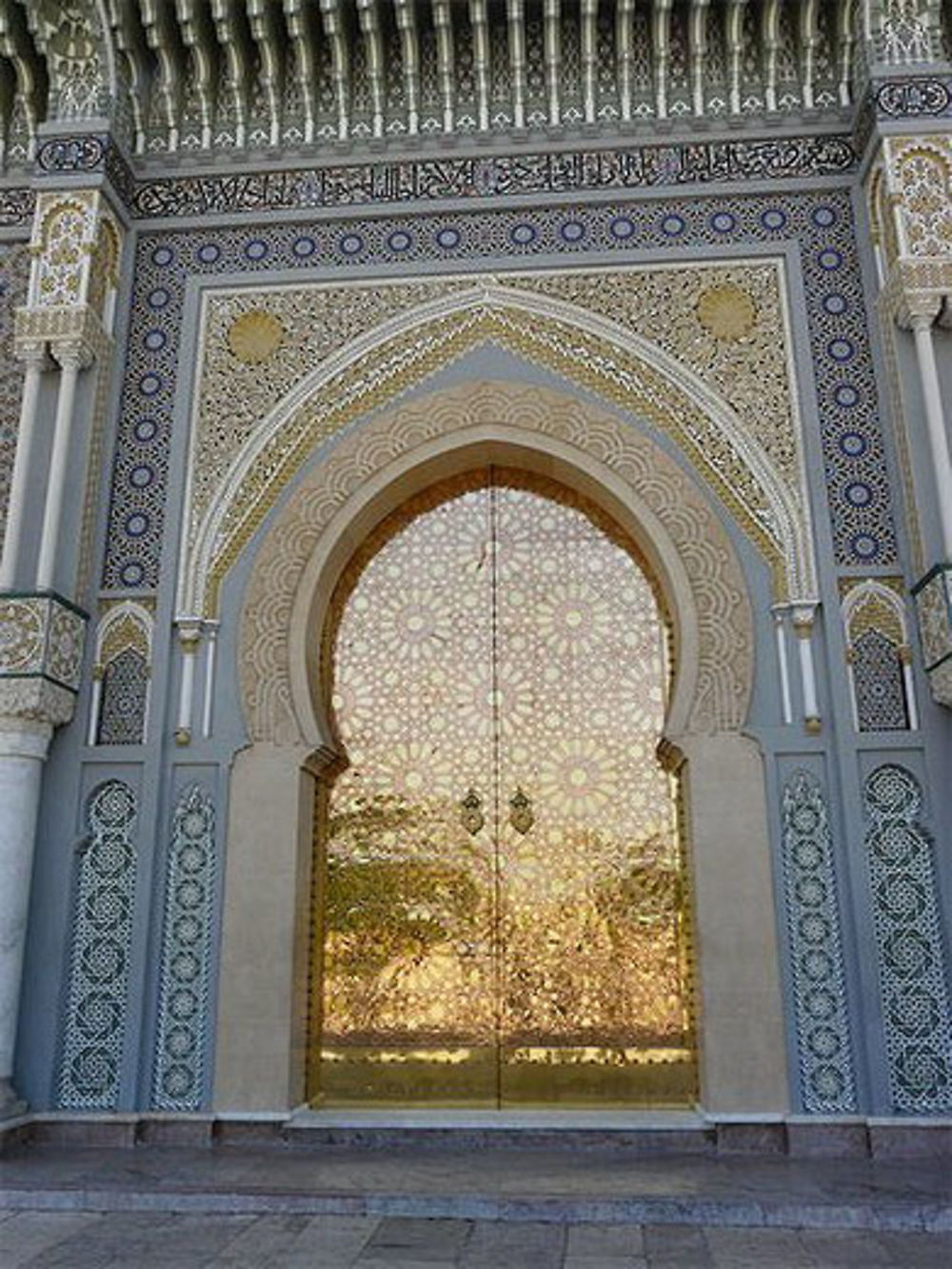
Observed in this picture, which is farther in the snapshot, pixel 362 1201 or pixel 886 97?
pixel 886 97

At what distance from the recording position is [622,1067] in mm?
3832

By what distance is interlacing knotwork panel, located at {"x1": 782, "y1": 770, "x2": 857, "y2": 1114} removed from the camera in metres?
3.45

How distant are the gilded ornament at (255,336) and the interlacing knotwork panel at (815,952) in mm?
2576

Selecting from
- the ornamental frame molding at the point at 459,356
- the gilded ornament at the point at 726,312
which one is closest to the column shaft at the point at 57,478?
the ornamental frame molding at the point at 459,356

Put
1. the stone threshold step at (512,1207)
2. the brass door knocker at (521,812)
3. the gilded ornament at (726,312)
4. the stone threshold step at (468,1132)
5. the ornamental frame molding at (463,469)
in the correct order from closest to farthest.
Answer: the stone threshold step at (512,1207)
the stone threshold step at (468,1132)
the ornamental frame molding at (463,469)
the brass door knocker at (521,812)
the gilded ornament at (726,312)

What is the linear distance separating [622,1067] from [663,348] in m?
2.65

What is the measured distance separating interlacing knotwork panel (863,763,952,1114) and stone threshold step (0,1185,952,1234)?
2.25 feet

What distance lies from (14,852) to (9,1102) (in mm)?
779

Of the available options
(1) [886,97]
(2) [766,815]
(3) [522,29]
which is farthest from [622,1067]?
(3) [522,29]

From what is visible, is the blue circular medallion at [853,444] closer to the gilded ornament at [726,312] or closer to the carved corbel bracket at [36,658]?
the gilded ornament at [726,312]

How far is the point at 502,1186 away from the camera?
9.77ft

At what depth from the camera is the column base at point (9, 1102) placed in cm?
341

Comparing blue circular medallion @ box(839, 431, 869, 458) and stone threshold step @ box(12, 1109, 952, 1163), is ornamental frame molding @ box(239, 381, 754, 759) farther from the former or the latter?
stone threshold step @ box(12, 1109, 952, 1163)

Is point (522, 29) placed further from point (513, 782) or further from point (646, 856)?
point (646, 856)
